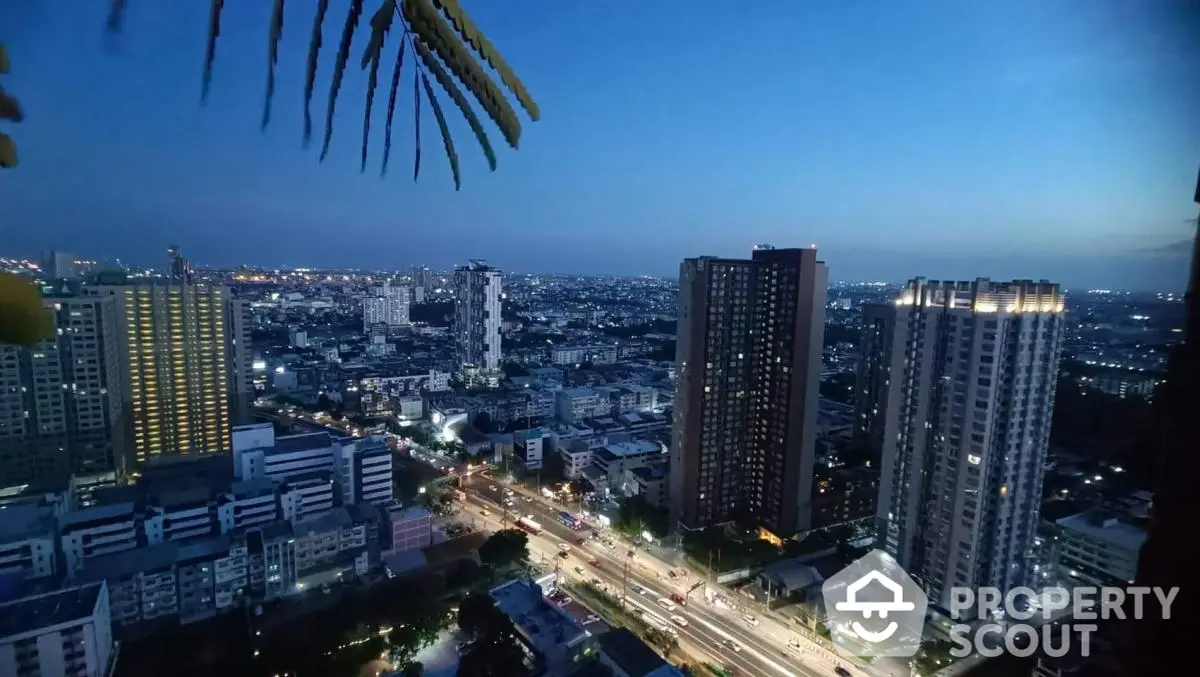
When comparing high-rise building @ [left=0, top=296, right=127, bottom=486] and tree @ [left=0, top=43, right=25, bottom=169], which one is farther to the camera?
high-rise building @ [left=0, top=296, right=127, bottom=486]

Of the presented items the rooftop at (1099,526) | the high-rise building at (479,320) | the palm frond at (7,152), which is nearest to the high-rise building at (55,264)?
the palm frond at (7,152)

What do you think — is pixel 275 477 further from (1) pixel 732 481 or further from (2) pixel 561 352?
(2) pixel 561 352

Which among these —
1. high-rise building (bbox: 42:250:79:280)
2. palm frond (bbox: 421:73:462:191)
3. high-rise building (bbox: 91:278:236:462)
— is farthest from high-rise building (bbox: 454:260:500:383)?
palm frond (bbox: 421:73:462:191)

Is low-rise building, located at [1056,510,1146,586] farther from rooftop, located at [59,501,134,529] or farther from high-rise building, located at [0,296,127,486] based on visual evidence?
high-rise building, located at [0,296,127,486]

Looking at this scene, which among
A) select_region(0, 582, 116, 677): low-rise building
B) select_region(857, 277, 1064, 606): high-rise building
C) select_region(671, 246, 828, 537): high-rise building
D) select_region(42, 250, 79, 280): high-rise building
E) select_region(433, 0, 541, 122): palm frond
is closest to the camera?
select_region(433, 0, 541, 122): palm frond

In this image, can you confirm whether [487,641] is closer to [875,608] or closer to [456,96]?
[875,608]

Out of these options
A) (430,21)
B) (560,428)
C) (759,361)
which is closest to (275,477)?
(560,428)
